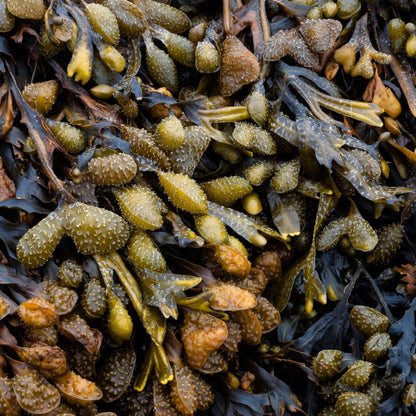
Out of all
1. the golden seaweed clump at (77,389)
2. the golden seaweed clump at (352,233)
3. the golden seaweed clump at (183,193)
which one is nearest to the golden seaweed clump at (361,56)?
the golden seaweed clump at (352,233)

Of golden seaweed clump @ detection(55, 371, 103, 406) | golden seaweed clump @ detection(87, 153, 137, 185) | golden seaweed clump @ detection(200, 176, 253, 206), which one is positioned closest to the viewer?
golden seaweed clump @ detection(55, 371, 103, 406)

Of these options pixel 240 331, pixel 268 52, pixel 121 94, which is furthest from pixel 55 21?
pixel 240 331

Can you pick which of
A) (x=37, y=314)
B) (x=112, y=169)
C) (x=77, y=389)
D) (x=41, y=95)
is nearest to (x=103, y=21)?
(x=41, y=95)

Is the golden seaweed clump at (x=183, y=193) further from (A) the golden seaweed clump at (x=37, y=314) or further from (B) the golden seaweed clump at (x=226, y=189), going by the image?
(A) the golden seaweed clump at (x=37, y=314)

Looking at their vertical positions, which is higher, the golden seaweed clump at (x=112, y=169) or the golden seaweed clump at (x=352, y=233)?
the golden seaweed clump at (x=112, y=169)

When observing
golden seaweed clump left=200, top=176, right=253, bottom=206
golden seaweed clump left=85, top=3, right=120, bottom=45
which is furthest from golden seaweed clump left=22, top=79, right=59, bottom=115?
golden seaweed clump left=200, top=176, right=253, bottom=206

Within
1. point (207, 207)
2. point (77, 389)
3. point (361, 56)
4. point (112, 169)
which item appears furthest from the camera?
point (361, 56)

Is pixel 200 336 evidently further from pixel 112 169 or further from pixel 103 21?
pixel 103 21

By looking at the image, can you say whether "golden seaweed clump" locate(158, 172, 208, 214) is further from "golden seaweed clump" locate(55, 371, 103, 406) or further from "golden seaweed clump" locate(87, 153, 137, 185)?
"golden seaweed clump" locate(55, 371, 103, 406)
